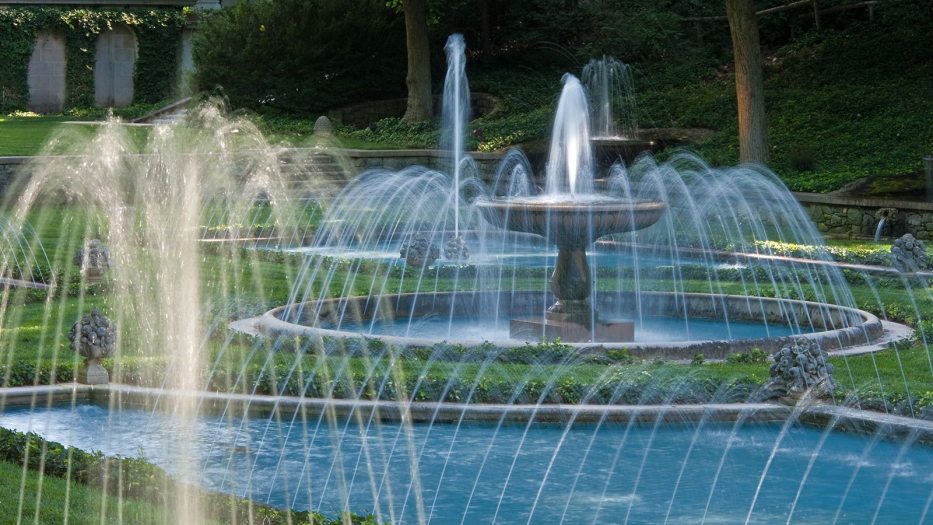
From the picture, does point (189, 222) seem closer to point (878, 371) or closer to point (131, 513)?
point (131, 513)

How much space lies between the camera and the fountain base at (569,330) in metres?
13.8

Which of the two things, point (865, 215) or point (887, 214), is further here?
point (865, 215)

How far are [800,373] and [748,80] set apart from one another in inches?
656

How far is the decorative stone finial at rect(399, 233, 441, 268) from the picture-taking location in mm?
18984

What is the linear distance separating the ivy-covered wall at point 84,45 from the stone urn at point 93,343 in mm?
30158

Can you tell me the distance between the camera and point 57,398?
10977 mm

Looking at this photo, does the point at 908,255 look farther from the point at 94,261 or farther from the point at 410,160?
the point at 410,160

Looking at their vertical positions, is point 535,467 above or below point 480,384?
below

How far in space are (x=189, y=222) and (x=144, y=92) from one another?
103 feet

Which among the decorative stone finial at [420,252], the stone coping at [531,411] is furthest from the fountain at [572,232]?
the decorative stone finial at [420,252]

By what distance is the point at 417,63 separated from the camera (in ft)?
113

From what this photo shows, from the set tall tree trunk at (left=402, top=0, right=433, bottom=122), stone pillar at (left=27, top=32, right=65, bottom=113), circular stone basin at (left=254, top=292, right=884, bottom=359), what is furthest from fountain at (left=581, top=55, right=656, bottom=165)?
circular stone basin at (left=254, top=292, right=884, bottom=359)

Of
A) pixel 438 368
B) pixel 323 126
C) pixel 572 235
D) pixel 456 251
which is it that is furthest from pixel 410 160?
pixel 438 368

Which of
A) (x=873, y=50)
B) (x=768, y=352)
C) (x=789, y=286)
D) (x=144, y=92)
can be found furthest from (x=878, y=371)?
(x=144, y=92)
